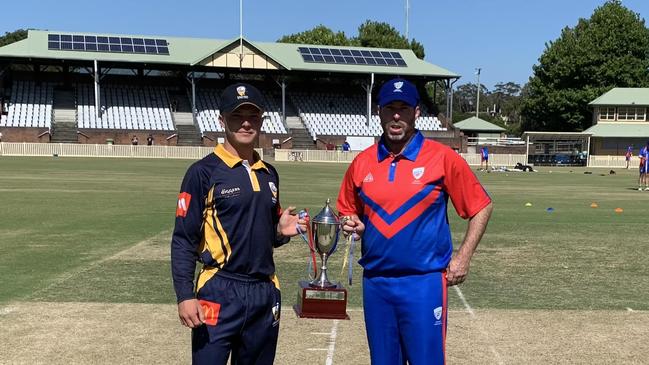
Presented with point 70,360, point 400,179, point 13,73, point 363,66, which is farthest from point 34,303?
point 13,73

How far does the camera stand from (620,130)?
60188 millimetres

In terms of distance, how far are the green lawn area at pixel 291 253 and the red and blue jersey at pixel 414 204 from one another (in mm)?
3732

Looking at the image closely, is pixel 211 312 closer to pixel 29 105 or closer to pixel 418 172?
pixel 418 172

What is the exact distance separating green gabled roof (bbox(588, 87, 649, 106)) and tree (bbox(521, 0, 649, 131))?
12.4ft

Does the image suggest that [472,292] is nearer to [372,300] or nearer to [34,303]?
[372,300]

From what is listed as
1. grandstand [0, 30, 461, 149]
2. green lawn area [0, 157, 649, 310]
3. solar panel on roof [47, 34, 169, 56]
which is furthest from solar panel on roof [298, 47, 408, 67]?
green lawn area [0, 157, 649, 310]

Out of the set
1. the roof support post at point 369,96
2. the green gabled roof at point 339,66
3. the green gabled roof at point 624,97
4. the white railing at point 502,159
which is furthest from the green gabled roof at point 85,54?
the green gabled roof at point 624,97

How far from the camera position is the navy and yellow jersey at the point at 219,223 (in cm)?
346

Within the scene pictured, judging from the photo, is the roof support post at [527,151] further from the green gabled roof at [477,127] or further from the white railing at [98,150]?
the white railing at [98,150]

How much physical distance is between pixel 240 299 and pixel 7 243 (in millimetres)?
8944

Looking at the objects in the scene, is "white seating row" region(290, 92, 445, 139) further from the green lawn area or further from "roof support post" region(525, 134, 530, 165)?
the green lawn area

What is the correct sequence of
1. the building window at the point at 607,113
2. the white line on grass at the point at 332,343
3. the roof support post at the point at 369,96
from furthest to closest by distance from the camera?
the building window at the point at 607,113 < the roof support post at the point at 369,96 < the white line on grass at the point at 332,343

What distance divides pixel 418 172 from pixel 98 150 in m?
48.2

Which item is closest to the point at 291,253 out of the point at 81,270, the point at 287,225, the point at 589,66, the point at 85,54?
the point at 81,270
